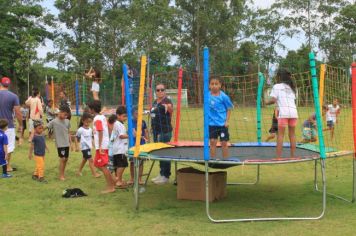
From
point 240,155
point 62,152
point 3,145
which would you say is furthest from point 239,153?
point 3,145

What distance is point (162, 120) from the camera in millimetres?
8289

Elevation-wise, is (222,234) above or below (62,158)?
below

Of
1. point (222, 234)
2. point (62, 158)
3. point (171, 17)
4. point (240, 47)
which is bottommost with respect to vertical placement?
point (222, 234)

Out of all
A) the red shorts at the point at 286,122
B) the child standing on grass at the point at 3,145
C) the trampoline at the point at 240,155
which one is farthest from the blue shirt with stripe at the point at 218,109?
the child standing on grass at the point at 3,145

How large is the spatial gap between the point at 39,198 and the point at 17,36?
4117 centimetres

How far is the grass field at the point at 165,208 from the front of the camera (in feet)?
18.4

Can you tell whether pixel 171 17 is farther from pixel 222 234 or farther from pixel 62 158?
pixel 222 234

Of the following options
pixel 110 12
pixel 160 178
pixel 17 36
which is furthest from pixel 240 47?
pixel 160 178

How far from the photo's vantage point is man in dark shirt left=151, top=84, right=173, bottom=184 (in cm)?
808

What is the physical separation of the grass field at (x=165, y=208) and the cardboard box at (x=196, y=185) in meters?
0.16

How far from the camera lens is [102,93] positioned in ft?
82.4

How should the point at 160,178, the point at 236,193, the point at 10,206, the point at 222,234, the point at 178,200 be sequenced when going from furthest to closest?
the point at 160,178
the point at 236,193
the point at 178,200
the point at 10,206
the point at 222,234

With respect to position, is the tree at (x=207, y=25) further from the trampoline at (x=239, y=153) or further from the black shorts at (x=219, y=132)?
the black shorts at (x=219, y=132)

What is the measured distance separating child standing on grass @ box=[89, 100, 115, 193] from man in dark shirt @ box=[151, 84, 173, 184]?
34.6 inches
